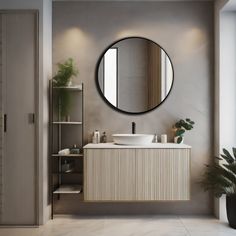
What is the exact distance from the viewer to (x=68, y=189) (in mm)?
3828

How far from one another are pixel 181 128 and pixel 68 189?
153 cm

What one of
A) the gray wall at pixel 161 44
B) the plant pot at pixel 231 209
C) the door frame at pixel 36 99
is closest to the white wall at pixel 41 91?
the door frame at pixel 36 99

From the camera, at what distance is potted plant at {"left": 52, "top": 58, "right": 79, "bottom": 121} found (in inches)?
149

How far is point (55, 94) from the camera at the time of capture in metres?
3.96

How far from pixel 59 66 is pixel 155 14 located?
4.45 feet

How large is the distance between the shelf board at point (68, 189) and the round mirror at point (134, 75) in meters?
1.08

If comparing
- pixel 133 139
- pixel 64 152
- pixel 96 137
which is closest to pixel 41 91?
pixel 64 152

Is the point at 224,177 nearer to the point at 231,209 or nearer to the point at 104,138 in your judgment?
the point at 231,209

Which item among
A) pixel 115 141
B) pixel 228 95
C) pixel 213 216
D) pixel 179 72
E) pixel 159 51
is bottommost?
pixel 213 216

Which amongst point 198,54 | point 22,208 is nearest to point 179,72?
point 198,54

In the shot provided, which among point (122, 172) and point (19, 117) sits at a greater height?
point (19, 117)

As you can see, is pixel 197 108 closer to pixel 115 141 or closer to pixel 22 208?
pixel 115 141

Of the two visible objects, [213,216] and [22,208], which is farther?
[213,216]

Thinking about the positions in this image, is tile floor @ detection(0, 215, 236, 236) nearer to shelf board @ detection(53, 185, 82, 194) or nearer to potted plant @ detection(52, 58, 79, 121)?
shelf board @ detection(53, 185, 82, 194)
